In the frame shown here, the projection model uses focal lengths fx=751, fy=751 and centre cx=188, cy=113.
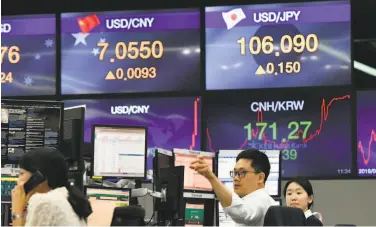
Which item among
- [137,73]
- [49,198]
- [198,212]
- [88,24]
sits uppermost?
[88,24]

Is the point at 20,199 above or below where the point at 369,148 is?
below

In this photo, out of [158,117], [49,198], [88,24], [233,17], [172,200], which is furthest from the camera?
[88,24]

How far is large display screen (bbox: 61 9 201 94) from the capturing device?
7281 millimetres

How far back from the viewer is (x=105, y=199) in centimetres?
489

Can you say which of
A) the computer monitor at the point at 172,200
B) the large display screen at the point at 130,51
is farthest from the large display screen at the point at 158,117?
the computer monitor at the point at 172,200

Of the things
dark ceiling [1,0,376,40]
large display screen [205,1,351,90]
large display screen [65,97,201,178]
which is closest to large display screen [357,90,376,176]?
large display screen [205,1,351,90]

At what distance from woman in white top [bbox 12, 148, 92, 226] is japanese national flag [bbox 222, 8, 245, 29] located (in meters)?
4.10

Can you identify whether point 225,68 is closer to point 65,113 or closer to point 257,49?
point 257,49

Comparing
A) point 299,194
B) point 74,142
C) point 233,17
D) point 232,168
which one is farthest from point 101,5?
point 299,194

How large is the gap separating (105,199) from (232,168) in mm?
1522

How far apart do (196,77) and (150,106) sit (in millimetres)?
524

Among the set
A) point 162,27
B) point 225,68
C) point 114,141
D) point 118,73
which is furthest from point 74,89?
point 114,141

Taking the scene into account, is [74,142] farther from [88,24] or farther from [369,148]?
[369,148]

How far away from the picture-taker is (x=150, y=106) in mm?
7176
